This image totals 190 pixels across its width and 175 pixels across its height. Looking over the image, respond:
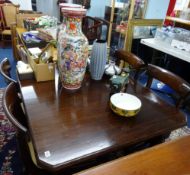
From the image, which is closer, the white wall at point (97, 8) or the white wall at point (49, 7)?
the white wall at point (97, 8)

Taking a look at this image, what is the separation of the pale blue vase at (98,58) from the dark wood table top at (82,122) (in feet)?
0.37

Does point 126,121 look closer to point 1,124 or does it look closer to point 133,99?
point 133,99

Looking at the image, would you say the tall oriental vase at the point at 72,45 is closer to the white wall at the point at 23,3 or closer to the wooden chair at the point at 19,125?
the wooden chair at the point at 19,125

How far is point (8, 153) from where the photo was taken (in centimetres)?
146

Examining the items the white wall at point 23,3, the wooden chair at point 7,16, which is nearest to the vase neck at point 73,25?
the wooden chair at point 7,16

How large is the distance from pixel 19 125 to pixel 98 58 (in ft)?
2.03

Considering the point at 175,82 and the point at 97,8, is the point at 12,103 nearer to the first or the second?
the point at 175,82

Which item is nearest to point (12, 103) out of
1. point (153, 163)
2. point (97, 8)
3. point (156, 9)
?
point (153, 163)

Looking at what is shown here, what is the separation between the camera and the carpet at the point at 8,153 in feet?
4.37

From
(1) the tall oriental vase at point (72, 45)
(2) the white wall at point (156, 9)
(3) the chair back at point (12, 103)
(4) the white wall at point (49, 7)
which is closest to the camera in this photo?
(3) the chair back at point (12, 103)

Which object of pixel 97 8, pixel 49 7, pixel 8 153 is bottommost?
pixel 8 153

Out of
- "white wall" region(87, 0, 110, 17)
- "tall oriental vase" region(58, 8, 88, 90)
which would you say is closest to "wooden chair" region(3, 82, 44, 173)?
"tall oriental vase" region(58, 8, 88, 90)

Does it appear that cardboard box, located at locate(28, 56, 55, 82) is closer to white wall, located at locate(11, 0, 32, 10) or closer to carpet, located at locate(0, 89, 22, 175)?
carpet, located at locate(0, 89, 22, 175)

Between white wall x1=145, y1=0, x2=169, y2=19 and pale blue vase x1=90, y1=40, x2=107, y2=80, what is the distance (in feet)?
7.04
